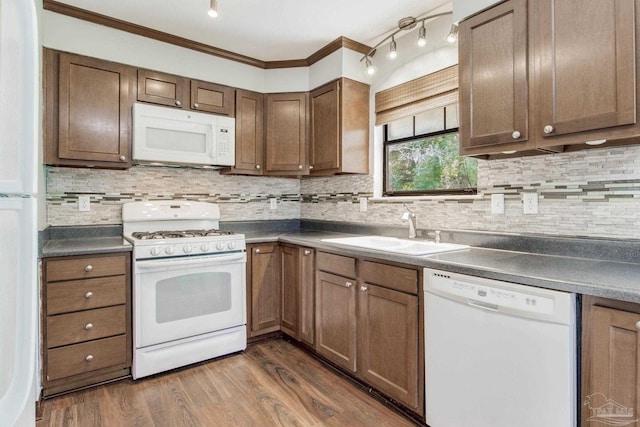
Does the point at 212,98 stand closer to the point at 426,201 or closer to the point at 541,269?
the point at 426,201

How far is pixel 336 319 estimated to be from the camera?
2.31m

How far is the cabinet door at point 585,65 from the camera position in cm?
131

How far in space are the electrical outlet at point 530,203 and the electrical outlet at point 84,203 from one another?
2.95 m

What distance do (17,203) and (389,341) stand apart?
1.74 metres

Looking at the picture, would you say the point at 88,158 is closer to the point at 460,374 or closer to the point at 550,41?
the point at 460,374

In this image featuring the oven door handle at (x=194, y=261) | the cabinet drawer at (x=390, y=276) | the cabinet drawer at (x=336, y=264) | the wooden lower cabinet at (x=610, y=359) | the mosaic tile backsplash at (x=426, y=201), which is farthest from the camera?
the oven door handle at (x=194, y=261)

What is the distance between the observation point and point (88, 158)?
7.86 ft

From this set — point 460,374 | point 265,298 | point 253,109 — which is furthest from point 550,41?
point 265,298

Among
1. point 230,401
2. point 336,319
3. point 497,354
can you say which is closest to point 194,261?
point 230,401

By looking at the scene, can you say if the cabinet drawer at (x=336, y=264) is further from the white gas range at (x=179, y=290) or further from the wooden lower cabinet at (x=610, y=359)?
the wooden lower cabinet at (x=610, y=359)

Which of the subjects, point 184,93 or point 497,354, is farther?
point 184,93

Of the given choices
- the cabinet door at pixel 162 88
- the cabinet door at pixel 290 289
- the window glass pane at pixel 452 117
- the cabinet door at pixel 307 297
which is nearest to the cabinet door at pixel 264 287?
the cabinet door at pixel 290 289

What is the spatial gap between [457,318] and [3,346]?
154cm

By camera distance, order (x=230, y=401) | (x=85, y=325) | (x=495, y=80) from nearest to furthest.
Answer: (x=495, y=80)
(x=230, y=401)
(x=85, y=325)
